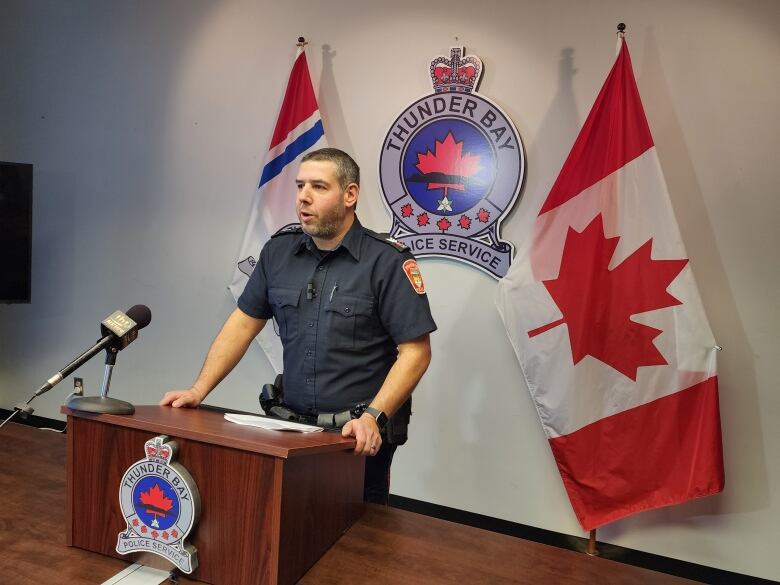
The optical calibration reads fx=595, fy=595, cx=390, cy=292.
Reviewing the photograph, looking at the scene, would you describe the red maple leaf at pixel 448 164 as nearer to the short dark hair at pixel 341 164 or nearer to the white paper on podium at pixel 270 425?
the short dark hair at pixel 341 164

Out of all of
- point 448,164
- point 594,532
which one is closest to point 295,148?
point 448,164

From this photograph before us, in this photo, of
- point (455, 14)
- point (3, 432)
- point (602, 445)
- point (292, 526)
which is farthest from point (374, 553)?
point (455, 14)

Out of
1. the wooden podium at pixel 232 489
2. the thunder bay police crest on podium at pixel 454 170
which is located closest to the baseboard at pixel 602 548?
the thunder bay police crest on podium at pixel 454 170

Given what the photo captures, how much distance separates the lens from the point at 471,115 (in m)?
2.67

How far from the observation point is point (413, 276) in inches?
63.4

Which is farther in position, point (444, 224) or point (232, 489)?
point (444, 224)

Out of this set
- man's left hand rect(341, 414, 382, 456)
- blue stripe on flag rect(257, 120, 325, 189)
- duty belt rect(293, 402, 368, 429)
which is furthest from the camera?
blue stripe on flag rect(257, 120, 325, 189)

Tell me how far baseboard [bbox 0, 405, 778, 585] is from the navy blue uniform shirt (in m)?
1.38

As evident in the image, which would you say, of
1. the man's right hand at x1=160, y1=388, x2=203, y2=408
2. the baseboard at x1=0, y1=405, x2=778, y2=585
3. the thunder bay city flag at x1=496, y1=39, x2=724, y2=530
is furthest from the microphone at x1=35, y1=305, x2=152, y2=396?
the baseboard at x1=0, y1=405, x2=778, y2=585

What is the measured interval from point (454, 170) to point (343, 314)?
135 centimetres

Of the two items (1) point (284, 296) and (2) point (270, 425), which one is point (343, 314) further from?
(2) point (270, 425)

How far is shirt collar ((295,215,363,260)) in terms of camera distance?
5.34ft

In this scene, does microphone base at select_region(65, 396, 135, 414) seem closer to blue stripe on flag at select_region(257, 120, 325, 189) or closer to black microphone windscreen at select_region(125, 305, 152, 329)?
black microphone windscreen at select_region(125, 305, 152, 329)

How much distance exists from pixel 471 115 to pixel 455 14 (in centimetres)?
48
